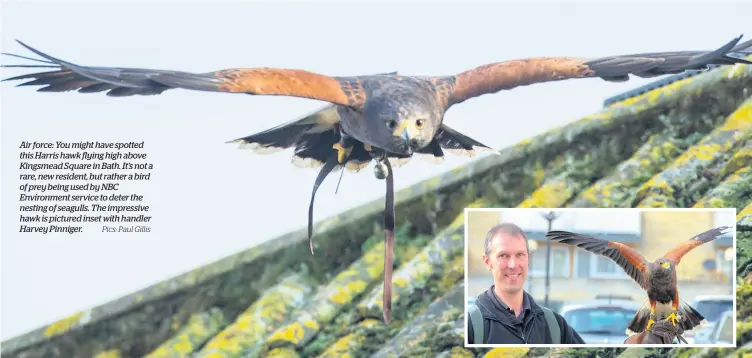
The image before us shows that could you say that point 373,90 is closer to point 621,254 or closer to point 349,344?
point 349,344

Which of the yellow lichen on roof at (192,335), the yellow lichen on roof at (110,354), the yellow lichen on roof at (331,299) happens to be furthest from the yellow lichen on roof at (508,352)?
the yellow lichen on roof at (110,354)

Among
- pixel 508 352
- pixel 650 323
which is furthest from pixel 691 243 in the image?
pixel 508 352

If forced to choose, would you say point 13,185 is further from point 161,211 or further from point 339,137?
point 339,137

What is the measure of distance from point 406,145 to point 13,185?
3176mm

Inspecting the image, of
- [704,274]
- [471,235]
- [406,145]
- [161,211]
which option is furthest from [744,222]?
[161,211]

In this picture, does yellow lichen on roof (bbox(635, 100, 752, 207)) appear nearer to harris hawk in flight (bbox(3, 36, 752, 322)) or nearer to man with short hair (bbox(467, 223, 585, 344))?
harris hawk in flight (bbox(3, 36, 752, 322))

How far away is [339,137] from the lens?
10.1m

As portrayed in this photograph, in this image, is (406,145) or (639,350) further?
(639,350)

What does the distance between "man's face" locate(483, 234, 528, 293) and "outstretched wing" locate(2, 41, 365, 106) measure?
61.4 inches

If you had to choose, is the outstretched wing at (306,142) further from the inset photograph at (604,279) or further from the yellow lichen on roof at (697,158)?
the yellow lichen on roof at (697,158)

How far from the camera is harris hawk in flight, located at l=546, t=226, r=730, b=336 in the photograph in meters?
9.92

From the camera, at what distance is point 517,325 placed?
9945 mm

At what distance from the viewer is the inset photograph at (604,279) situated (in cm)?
994

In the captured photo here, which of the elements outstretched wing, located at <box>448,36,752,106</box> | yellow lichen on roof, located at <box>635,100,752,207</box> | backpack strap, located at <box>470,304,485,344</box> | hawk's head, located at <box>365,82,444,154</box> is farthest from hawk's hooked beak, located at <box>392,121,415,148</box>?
yellow lichen on roof, located at <box>635,100,752,207</box>
